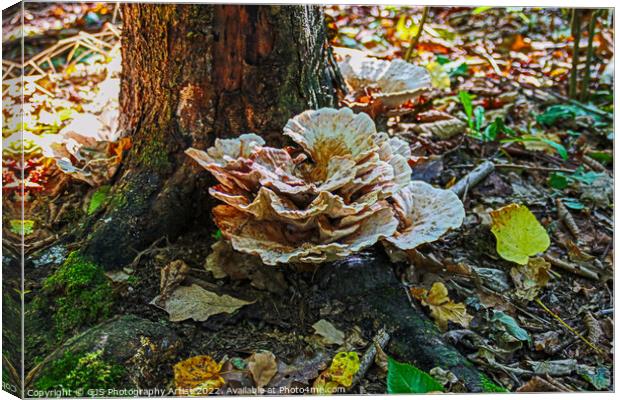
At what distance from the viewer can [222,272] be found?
2.98 metres

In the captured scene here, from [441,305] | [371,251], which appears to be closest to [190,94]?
[371,251]

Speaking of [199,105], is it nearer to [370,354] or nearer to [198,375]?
[198,375]

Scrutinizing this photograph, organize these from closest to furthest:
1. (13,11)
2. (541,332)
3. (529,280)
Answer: (13,11) < (541,332) < (529,280)

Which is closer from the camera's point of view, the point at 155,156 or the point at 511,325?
the point at 511,325

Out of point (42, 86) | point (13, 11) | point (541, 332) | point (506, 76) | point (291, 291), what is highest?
point (13, 11)

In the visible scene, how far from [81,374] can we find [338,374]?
3.13 ft

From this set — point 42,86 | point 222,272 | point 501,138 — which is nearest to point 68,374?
point 222,272

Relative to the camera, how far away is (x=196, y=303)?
283cm

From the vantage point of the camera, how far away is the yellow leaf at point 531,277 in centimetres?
317

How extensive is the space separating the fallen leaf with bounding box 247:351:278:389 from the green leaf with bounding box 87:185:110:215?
3.60 ft

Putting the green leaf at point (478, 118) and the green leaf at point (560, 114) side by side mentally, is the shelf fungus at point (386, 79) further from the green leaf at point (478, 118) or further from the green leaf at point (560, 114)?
the green leaf at point (560, 114)

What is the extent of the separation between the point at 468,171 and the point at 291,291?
1631mm

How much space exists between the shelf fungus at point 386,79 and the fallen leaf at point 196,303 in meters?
1.36

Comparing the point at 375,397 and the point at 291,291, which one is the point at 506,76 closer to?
the point at 291,291
